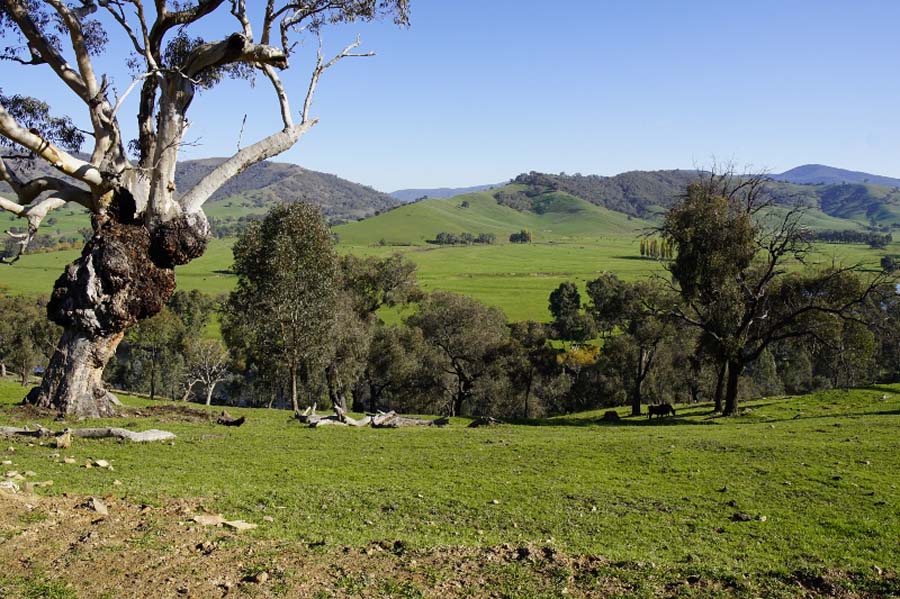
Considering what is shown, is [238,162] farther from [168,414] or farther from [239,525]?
[239,525]

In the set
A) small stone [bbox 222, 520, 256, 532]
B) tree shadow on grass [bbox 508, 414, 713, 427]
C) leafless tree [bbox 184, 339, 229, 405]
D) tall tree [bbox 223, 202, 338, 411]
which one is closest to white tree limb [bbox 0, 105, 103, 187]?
small stone [bbox 222, 520, 256, 532]

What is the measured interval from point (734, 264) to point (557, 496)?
2437 centimetres

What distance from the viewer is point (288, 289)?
113 ft

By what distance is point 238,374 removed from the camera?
3093 inches

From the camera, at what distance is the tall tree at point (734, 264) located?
3284cm

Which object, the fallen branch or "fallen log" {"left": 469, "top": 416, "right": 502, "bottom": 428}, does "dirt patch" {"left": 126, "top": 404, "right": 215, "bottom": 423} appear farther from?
"fallen log" {"left": 469, "top": 416, "right": 502, "bottom": 428}

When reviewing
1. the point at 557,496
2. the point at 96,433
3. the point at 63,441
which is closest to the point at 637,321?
the point at 557,496

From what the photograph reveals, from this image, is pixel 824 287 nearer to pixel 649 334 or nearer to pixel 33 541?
pixel 649 334

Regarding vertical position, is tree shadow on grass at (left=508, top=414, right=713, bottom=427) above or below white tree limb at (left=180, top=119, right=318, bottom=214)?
below

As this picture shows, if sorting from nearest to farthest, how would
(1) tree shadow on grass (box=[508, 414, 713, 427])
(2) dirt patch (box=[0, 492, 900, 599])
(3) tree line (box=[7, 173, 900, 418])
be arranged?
1. (2) dirt patch (box=[0, 492, 900, 599])
2. (1) tree shadow on grass (box=[508, 414, 713, 427])
3. (3) tree line (box=[7, 173, 900, 418])

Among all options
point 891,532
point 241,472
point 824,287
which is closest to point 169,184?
point 241,472

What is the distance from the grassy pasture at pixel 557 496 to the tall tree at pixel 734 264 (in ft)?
40.1

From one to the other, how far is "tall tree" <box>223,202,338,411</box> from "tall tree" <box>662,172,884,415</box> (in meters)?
20.1

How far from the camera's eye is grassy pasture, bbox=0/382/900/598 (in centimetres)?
888
